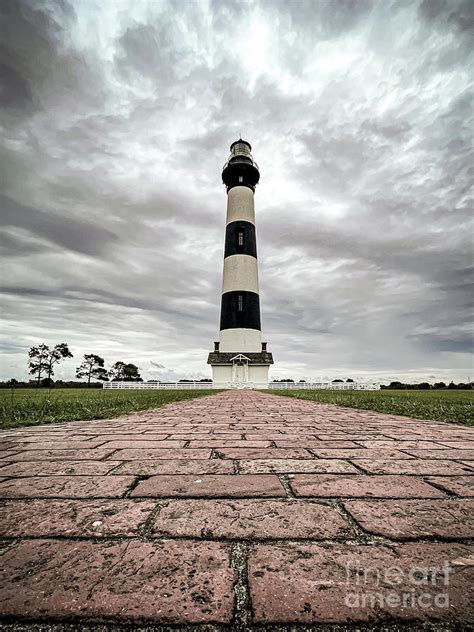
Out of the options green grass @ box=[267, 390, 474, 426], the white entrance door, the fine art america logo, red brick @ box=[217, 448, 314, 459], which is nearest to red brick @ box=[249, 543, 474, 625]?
the fine art america logo

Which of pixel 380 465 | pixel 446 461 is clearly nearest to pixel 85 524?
pixel 380 465

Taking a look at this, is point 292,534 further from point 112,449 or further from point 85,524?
point 112,449

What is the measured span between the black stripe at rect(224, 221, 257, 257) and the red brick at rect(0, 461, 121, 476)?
22.2m

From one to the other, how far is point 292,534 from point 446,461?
4.84 feet

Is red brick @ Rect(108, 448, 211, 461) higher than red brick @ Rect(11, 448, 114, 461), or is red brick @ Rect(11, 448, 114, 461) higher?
red brick @ Rect(108, 448, 211, 461)

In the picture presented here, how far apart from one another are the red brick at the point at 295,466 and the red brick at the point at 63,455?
0.97m

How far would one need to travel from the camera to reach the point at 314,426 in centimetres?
357

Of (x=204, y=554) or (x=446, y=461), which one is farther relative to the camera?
(x=446, y=461)

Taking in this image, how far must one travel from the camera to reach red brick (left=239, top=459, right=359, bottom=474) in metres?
1.78

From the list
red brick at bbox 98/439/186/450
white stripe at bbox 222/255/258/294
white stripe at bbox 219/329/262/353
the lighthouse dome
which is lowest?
red brick at bbox 98/439/186/450

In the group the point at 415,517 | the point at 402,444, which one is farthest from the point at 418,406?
the point at 415,517

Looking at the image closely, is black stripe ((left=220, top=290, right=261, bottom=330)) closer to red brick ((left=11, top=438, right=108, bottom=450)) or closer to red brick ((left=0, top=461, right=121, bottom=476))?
red brick ((left=11, top=438, right=108, bottom=450))

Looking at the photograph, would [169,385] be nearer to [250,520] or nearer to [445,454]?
[445,454]

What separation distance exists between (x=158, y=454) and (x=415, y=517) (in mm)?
1529
